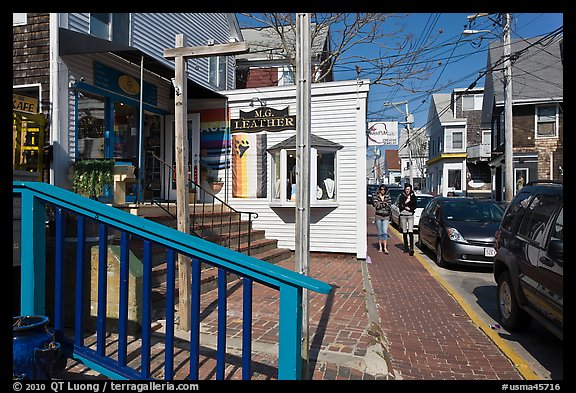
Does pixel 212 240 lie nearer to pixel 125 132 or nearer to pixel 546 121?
pixel 125 132

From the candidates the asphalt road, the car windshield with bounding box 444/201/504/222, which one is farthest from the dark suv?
the car windshield with bounding box 444/201/504/222

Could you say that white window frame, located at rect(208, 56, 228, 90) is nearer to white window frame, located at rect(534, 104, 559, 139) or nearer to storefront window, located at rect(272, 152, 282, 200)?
storefront window, located at rect(272, 152, 282, 200)

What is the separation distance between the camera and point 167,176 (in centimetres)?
1030

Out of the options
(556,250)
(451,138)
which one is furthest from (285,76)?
(451,138)

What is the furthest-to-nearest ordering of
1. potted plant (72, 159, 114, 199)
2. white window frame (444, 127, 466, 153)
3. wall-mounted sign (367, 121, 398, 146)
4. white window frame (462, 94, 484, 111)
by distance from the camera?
white window frame (462, 94, 484, 111)
white window frame (444, 127, 466, 153)
wall-mounted sign (367, 121, 398, 146)
potted plant (72, 159, 114, 199)

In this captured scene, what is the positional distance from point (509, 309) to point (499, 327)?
0.31 m

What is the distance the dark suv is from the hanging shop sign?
7690mm

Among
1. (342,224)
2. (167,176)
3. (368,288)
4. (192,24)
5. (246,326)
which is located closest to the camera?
(246,326)

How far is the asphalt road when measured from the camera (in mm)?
4052

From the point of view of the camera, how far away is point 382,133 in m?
22.5
